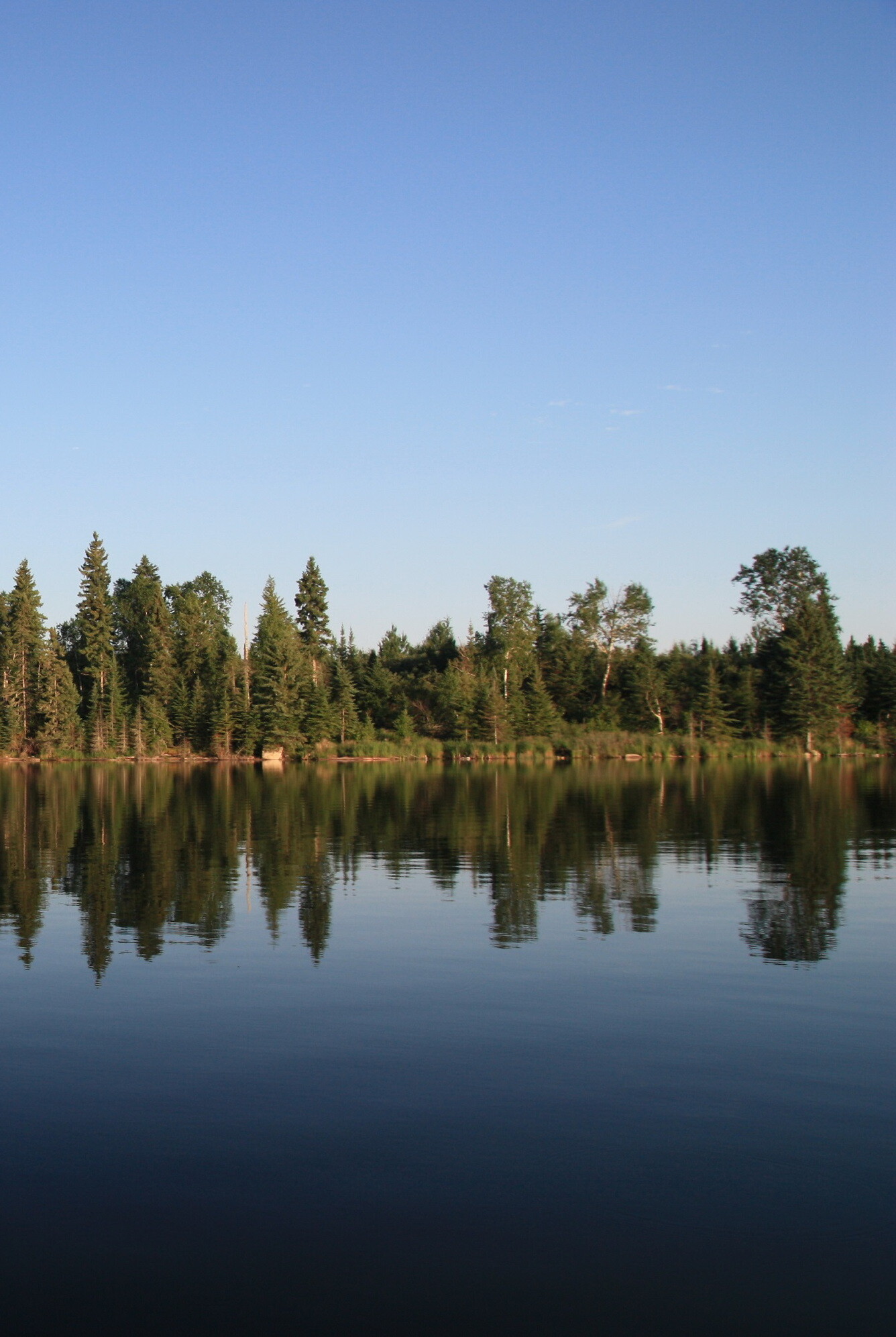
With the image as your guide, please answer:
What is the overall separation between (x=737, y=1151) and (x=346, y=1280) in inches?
123

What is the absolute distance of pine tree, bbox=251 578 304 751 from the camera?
100 metres

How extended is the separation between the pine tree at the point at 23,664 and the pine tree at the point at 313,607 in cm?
2477

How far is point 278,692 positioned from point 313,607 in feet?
44.9

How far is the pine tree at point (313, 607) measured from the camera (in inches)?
4373

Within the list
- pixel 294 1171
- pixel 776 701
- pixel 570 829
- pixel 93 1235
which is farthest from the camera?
pixel 776 701

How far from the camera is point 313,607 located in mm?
111188

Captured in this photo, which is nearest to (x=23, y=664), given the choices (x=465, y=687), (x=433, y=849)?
(x=465, y=687)

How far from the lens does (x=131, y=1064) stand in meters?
10.0

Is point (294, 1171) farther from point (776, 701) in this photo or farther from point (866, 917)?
point (776, 701)

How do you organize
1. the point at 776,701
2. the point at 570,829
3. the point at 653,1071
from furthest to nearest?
the point at 776,701 < the point at 570,829 < the point at 653,1071

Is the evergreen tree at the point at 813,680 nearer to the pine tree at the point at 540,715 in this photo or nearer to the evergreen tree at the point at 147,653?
the pine tree at the point at 540,715

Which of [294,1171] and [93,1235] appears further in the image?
[294,1171]

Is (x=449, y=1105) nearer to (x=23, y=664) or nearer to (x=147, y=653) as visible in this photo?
(x=23, y=664)

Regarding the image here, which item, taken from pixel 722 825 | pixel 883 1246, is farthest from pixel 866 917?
pixel 722 825
